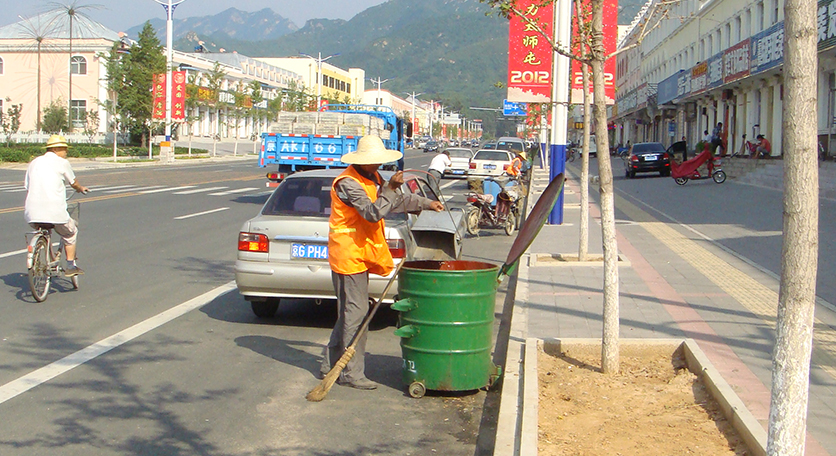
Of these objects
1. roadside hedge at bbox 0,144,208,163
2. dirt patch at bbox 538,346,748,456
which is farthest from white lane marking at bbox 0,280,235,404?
roadside hedge at bbox 0,144,208,163

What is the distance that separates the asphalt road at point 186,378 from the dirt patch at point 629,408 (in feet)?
1.63

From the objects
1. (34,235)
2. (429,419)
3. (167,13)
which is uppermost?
(167,13)

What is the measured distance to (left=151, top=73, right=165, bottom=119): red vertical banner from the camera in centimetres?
5159

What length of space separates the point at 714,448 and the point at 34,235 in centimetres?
739

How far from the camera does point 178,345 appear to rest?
23.8ft

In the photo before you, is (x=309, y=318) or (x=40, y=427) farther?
(x=309, y=318)

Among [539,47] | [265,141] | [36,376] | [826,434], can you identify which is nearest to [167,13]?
[265,141]

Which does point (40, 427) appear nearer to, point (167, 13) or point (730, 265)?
point (730, 265)

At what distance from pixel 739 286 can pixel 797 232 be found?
675 cm

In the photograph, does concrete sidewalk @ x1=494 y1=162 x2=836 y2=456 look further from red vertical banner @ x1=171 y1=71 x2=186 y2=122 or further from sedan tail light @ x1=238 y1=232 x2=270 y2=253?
red vertical banner @ x1=171 y1=71 x2=186 y2=122

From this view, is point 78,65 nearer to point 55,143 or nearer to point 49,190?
point 55,143

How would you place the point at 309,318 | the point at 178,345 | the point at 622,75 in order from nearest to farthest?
the point at 178,345 → the point at 309,318 → the point at 622,75

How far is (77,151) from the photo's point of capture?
49281mm

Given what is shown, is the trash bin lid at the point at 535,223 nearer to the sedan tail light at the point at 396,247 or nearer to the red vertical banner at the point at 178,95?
the sedan tail light at the point at 396,247
